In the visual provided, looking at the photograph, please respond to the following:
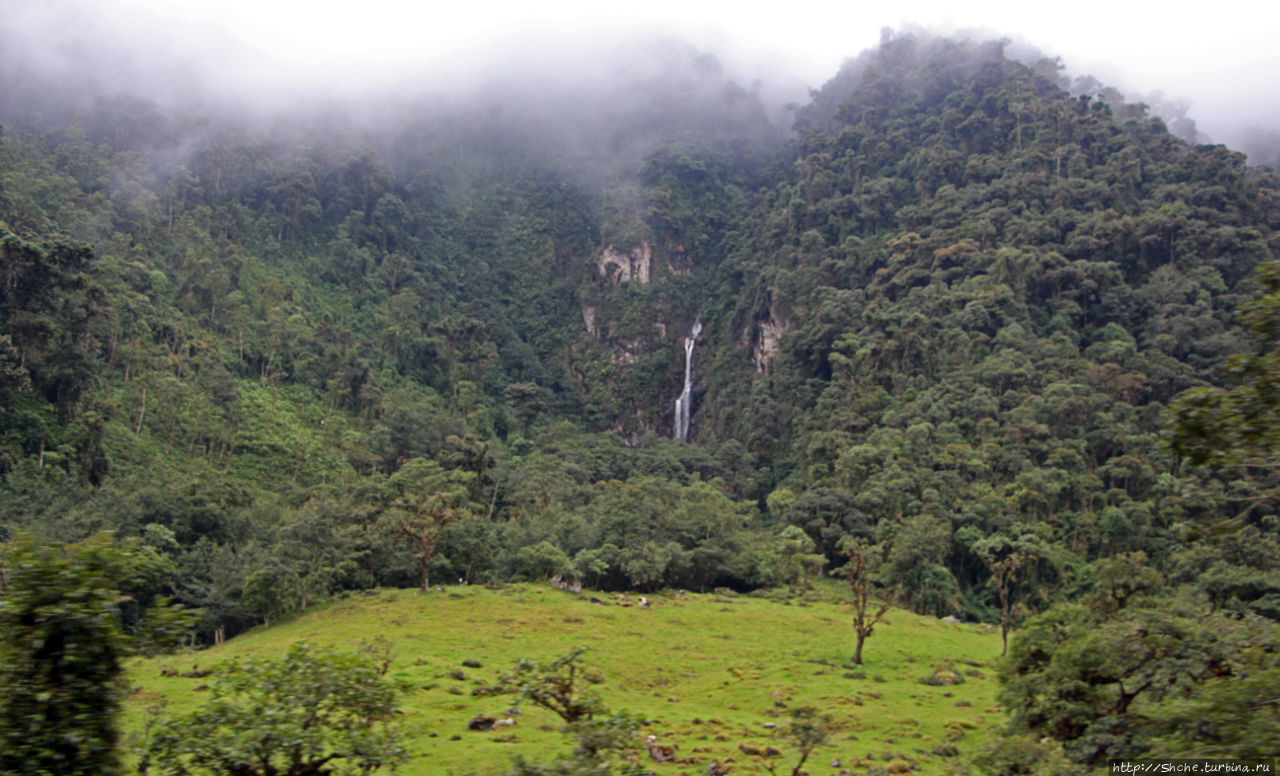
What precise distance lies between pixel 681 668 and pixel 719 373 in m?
67.3

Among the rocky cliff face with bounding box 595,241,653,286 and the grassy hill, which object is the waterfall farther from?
the grassy hill

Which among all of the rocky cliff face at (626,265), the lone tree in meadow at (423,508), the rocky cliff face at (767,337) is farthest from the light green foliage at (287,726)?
the rocky cliff face at (626,265)

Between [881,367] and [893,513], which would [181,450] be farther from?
[881,367]

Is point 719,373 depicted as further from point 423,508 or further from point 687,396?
point 423,508

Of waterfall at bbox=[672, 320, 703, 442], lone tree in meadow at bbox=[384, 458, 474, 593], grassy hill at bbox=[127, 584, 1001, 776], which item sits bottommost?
grassy hill at bbox=[127, 584, 1001, 776]

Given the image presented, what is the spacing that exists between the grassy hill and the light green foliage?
22.1ft

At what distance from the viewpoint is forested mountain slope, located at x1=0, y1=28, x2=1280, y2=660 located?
154 ft

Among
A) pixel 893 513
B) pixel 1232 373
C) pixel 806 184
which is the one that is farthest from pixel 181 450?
pixel 806 184

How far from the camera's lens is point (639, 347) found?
363ft

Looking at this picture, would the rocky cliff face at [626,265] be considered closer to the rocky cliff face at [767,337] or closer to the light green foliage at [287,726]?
the rocky cliff face at [767,337]

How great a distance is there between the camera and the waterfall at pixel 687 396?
100 m

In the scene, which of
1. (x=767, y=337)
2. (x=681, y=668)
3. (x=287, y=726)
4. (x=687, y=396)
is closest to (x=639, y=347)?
(x=687, y=396)

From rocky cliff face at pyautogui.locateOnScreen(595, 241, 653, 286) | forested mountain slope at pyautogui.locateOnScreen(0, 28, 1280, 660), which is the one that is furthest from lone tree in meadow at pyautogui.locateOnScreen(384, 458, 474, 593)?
rocky cliff face at pyautogui.locateOnScreen(595, 241, 653, 286)

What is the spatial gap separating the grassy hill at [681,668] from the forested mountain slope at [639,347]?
4.02 meters
